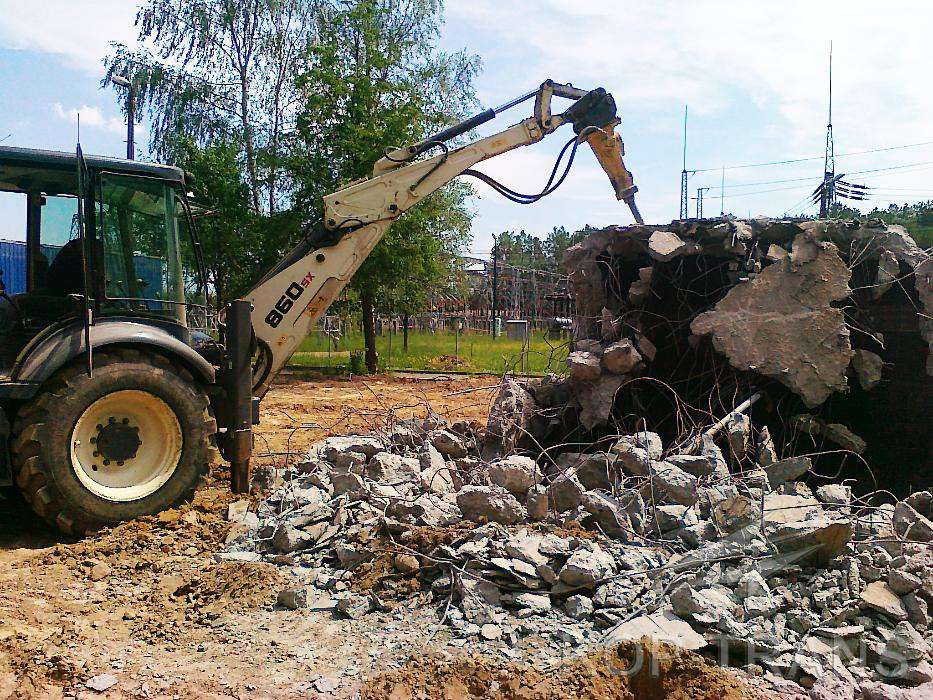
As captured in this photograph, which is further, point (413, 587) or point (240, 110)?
point (240, 110)

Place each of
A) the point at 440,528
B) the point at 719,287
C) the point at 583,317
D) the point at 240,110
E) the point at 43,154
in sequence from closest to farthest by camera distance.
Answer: the point at 440,528 → the point at 43,154 → the point at 719,287 → the point at 583,317 → the point at 240,110

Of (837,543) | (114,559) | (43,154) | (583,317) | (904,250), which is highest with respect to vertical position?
(43,154)

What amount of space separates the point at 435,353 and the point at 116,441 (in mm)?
16298

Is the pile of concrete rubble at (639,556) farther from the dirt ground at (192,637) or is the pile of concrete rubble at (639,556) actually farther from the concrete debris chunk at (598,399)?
the concrete debris chunk at (598,399)

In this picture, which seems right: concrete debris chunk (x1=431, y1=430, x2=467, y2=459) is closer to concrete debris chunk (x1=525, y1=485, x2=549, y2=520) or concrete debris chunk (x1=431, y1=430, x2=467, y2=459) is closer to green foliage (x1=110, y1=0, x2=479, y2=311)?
concrete debris chunk (x1=525, y1=485, x2=549, y2=520)

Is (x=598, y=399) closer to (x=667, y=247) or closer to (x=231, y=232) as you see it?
(x=667, y=247)

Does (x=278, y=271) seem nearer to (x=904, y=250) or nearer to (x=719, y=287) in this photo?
(x=719, y=287)

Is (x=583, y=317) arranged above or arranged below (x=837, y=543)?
above

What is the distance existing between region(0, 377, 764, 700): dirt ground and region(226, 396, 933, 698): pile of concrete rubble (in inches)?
7.5

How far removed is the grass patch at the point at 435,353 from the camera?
689 inches

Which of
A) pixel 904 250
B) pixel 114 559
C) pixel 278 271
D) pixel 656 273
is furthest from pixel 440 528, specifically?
pixel 904 250

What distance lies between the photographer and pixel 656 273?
7203 millimetres

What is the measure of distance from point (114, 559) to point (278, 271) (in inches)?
112

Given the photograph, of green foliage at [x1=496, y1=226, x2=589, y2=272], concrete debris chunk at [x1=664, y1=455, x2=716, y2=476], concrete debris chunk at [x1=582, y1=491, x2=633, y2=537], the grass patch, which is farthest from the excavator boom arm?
green foliage at [x1=496, y1=226, x2=589, y2=272]
